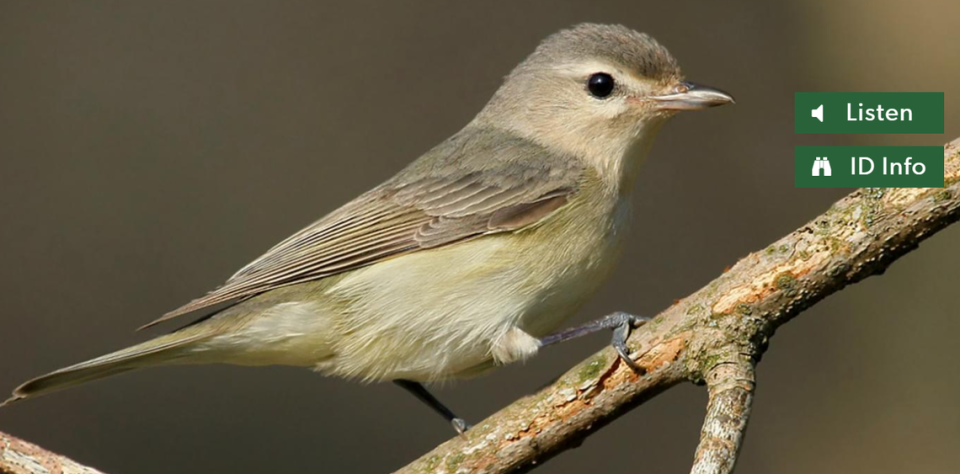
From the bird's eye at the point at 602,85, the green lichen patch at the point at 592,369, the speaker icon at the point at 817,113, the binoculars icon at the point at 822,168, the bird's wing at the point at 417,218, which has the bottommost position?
the green lichen patch at the point at 592,369

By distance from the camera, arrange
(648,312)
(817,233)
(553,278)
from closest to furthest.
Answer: (817,233), (553,278), (648,312)

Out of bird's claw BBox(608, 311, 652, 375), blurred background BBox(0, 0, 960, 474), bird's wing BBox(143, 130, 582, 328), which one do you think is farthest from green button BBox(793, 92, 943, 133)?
bird's claw BBox(608, 311, 652, 375)

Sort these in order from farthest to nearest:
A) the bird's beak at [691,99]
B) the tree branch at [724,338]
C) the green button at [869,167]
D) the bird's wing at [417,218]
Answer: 1. the bird's beak at [691,99]
2. the bird's wing at [417,218]
3. the green button at [869,167]
4. the tree branch at [724,338]

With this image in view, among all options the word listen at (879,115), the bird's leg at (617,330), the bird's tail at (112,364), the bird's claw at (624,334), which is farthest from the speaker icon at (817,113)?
the bird's tail at (112,364)

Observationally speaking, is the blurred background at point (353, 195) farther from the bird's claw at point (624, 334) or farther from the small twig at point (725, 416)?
the small twig at point (725, 416)

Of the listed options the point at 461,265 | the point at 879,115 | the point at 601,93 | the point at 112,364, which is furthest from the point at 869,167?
the point at 112,364

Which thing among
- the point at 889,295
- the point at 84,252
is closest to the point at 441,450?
the point at 84,252

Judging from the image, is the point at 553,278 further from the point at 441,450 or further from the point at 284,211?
the point at 284,211
